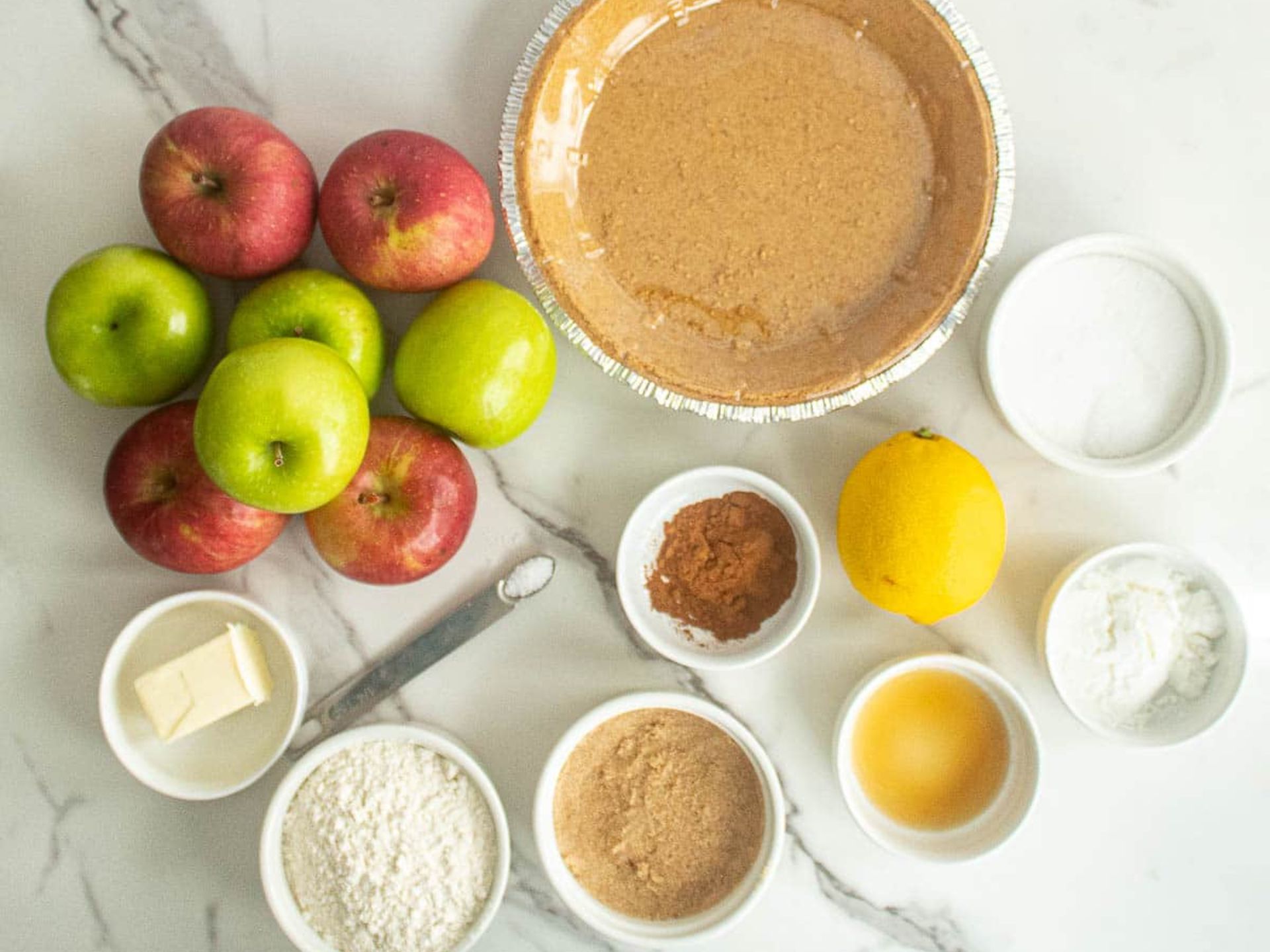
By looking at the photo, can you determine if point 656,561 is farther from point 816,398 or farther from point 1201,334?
point 1201,334

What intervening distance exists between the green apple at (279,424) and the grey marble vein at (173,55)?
37 centimetres

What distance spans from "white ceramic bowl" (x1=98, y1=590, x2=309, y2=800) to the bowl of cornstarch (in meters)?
0.07

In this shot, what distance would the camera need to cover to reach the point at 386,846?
3.27 feet

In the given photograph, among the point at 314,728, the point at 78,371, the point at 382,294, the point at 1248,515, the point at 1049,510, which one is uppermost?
the point at 78,371

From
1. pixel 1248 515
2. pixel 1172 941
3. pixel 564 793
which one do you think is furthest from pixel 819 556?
pixel 1172 941

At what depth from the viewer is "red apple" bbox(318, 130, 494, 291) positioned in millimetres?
931

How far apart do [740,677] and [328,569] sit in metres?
0.49

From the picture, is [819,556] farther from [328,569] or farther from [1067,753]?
[328,569]

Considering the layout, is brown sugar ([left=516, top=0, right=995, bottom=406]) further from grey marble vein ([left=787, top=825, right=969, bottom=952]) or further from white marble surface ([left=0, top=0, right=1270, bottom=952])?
grey marble vein ([left=787, top=825, right=969, bottom=952])

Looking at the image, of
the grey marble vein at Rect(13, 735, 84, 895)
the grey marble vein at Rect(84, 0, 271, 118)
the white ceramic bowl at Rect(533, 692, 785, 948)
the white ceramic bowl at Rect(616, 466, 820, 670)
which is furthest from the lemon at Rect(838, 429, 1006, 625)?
the grey marble vein at Rect(13, 735, 84, 895)

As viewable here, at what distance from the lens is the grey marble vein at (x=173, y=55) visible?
107 centimetres

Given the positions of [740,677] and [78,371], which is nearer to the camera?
[78,371]

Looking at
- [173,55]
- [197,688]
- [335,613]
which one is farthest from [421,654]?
[173,55]

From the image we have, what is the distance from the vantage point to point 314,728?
1.06 meters
